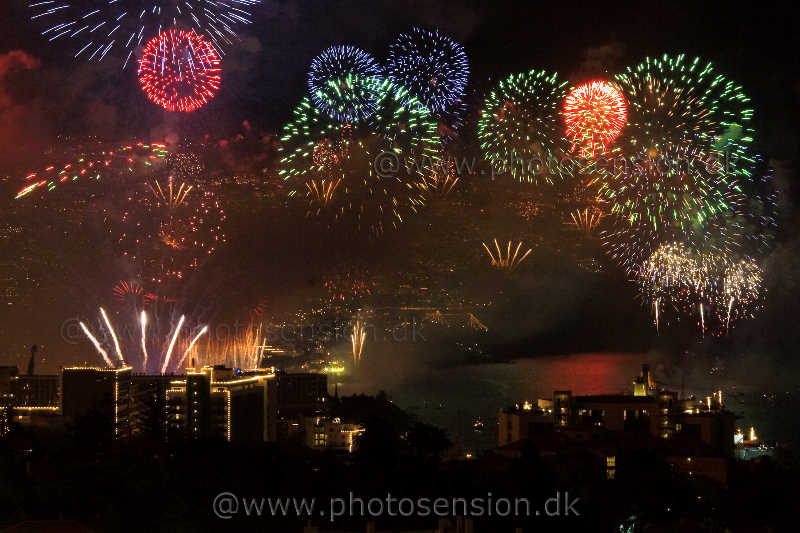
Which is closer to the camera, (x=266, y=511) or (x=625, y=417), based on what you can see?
(x=266, y=511)

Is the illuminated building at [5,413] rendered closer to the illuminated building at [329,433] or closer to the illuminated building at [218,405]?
the illuminated building at [218,405]

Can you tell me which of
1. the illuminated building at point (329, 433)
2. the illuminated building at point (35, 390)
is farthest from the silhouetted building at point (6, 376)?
the illuminated building at point (329, 433)

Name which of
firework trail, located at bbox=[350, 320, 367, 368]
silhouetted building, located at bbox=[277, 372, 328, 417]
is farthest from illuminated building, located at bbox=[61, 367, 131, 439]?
firework trail, located at bbox=[350, 320, 367, 368]

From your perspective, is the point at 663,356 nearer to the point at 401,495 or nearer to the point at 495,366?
the point at 495,366

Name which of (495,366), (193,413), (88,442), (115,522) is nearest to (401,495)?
(115,522)

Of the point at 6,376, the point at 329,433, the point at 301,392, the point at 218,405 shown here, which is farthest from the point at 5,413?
the point at 301,392

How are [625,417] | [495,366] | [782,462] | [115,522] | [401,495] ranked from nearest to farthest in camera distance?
[115,522] → [401,495] → [782,462] → [625,417] → [495,366]
